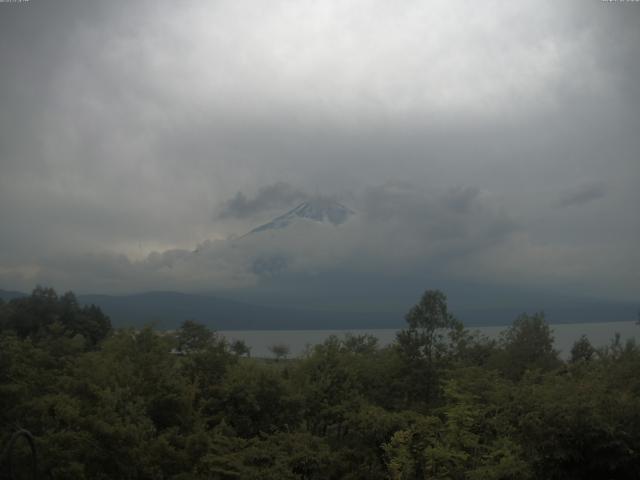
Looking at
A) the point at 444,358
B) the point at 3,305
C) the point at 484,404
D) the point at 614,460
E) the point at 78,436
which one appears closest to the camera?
the point at 614,460

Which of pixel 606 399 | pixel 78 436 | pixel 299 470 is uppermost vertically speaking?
pixel 606 399

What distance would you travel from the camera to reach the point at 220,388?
1315 inches

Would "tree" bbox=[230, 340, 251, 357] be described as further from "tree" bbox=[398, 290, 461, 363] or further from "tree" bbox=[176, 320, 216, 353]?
"tree" bbox=[398, 290, 461, 363]

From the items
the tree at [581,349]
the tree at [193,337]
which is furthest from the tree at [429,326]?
the tree at [581,349]

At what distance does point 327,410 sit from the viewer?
33.6 metres

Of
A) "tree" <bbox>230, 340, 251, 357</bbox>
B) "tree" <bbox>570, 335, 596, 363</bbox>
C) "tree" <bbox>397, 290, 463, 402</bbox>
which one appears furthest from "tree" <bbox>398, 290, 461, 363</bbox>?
"tree" <bbox>570, 335, 596, 363</bbox>

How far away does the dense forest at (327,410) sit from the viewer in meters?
20.0

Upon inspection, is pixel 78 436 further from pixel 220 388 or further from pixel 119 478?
pixel 220 388

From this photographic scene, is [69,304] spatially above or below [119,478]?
above

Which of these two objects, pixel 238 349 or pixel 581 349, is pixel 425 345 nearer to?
pixel 238 349

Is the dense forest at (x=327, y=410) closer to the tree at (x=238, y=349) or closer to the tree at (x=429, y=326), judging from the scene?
the tree at (x=429, y=326)

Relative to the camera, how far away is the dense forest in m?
20.0

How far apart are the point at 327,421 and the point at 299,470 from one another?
32.2 feet

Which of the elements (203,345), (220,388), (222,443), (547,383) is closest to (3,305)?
(203,345)
